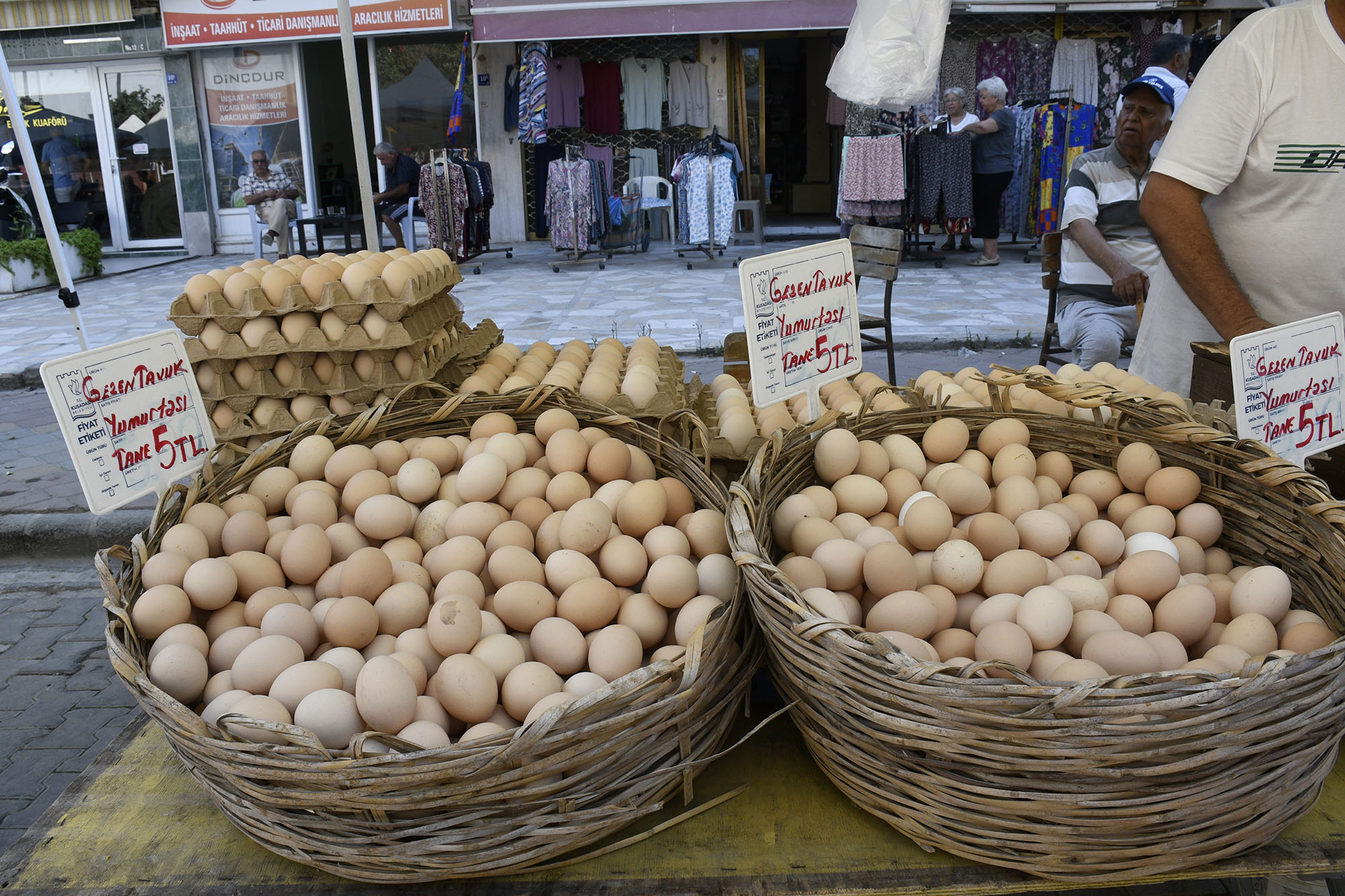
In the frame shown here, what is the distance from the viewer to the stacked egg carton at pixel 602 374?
219 centimetres

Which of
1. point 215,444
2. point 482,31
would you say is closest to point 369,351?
point 215,444

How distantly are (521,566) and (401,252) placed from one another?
1.58m

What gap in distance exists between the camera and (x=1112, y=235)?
4.56 metres

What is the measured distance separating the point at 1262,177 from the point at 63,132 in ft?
50.3

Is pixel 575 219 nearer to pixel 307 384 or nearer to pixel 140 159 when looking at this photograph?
pixel 140 159

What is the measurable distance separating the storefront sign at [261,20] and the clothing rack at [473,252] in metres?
1.79

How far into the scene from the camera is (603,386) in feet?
7.73

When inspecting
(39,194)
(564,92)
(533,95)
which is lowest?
(39,194)

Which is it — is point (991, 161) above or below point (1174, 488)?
above

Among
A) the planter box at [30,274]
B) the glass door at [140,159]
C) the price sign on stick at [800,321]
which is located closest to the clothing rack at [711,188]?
the planter box at [30,274]

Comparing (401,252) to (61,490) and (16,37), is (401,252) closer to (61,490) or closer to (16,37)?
(61,490)

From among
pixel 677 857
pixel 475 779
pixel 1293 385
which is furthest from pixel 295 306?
pixel 1293 385

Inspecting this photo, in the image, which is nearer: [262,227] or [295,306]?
[295,306]

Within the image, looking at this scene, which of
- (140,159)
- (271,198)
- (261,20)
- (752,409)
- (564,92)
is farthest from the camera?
(140,159)
